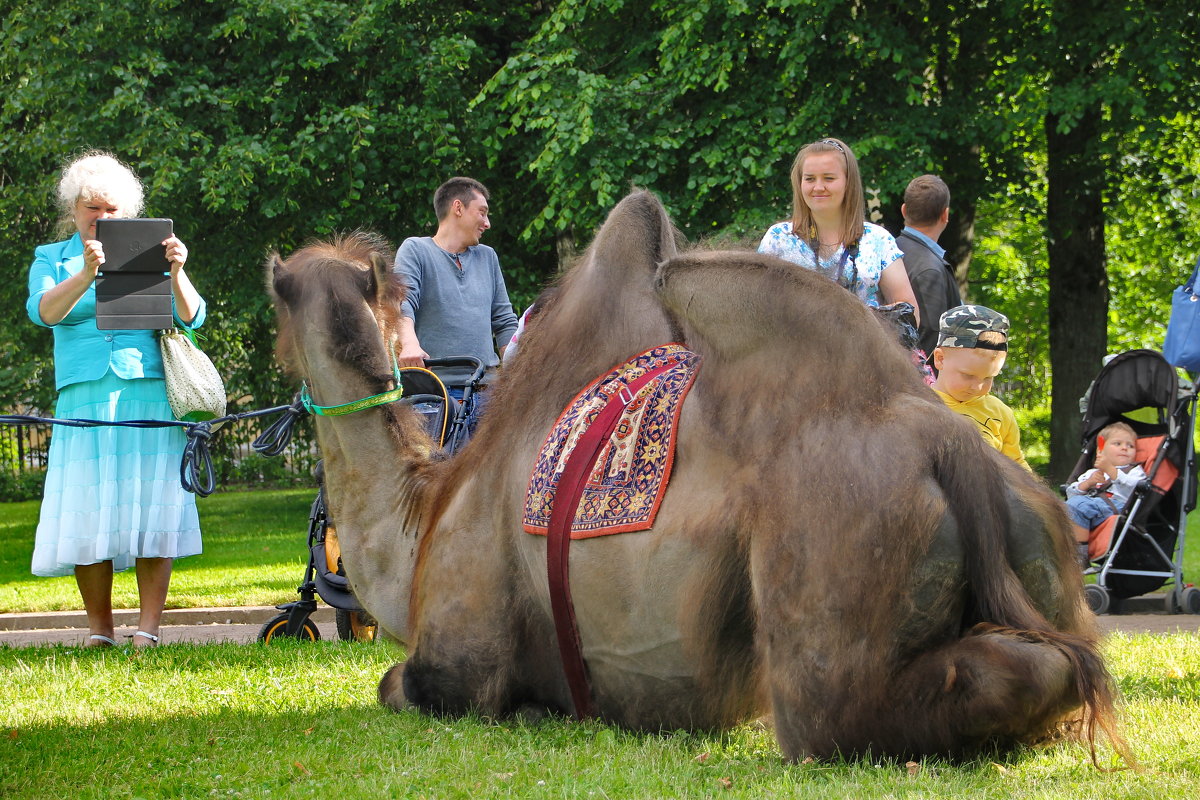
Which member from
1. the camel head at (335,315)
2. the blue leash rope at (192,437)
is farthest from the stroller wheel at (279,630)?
the camel head at (335,315)

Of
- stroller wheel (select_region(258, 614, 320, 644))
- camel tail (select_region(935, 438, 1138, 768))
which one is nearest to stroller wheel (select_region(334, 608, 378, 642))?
stroller wheel (select_region(258, 614, 320, 644))

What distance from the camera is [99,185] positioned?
6828mm

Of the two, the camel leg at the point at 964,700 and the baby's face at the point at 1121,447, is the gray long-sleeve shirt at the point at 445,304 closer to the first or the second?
the camel leg at the point at 964,700

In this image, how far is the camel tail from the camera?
339cm

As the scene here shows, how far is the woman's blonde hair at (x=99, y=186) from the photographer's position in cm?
682

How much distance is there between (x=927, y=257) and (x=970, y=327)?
65.9 inches

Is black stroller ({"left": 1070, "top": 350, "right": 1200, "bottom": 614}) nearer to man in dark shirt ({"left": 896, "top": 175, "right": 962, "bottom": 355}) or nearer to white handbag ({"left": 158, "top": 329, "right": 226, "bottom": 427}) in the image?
man in dark shirt ({"left": 896, "top": 175, "right": 962, "bottom": 355})

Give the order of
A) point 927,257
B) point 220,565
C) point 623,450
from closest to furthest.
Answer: point 623,450
point 927,257
point 220,565

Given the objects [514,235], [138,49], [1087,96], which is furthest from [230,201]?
[1087,96]

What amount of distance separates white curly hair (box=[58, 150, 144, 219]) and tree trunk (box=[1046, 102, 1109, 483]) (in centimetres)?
1275

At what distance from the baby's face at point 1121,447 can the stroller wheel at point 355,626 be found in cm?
518

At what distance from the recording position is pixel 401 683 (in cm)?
467

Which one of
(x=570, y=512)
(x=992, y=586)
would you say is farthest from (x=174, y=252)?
(x=992, y=586)

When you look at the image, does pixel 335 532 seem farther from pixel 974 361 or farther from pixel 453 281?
pixel 974 361
